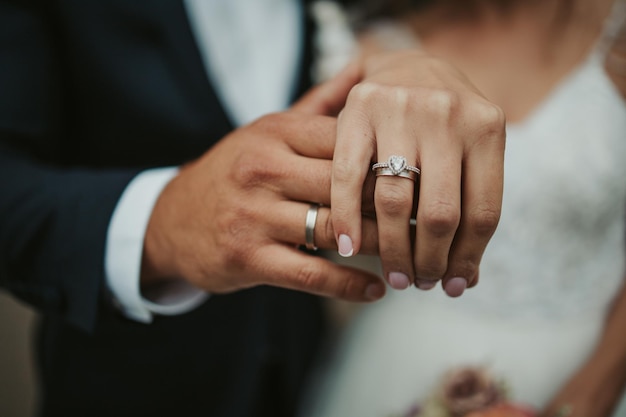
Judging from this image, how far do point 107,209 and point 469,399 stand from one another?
2.38 feet

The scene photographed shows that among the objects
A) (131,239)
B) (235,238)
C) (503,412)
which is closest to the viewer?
(235,238)

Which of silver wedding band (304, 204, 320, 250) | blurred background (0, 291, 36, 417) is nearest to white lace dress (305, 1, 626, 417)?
silver wedding band (304, 204, 320, 250)

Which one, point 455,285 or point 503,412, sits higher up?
point 455,285

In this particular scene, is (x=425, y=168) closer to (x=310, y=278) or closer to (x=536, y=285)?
(x=310, y=278)

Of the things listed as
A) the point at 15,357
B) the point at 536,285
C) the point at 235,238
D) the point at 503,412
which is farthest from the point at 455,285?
the point at 15,357

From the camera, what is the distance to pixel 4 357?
67.1 inches

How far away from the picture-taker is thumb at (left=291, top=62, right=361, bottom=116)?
617mm

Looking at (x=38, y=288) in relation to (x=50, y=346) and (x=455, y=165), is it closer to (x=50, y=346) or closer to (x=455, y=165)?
(x=50, y=346)

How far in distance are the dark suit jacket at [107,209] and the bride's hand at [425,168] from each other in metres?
0.40

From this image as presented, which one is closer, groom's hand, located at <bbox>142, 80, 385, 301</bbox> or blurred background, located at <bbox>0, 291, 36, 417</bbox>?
groom's hand, located at <bbox>142, 80, 385, 301</bbox>

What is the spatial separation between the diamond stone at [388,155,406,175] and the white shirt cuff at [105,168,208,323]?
1.27ft

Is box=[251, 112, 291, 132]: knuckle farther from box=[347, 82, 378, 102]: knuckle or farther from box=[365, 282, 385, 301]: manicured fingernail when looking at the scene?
box=[365, 282, 385, 301]: manicured fingernail

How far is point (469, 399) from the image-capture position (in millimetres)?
862

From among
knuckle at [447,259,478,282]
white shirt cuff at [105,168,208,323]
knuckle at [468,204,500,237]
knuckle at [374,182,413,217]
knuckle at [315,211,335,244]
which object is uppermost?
knuckle at [374,182,413,217]
